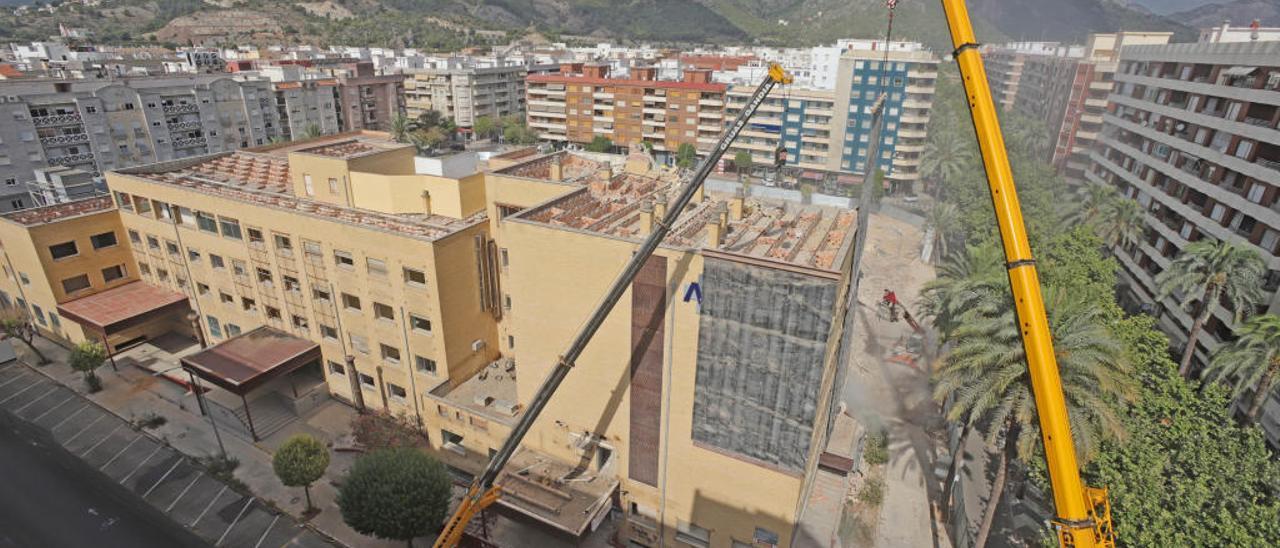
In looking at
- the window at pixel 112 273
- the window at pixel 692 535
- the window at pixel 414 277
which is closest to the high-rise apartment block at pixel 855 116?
the window at pixel 414 277

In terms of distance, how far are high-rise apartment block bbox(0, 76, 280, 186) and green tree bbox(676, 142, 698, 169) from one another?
74552 mm

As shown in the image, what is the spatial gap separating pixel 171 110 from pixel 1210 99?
12763 centimetres

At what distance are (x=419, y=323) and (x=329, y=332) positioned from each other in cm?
904

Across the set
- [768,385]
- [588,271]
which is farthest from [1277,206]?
[588,271]

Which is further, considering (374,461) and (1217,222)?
(1217,222)

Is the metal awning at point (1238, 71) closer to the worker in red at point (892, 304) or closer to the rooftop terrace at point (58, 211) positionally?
the worker in red at point (892, 304)

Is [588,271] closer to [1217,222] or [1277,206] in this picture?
[1277,206]

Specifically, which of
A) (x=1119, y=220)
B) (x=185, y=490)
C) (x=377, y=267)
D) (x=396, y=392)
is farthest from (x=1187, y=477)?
(x=185, y=490)

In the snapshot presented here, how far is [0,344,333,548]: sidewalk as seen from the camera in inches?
1256

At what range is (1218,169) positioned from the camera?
5050cm

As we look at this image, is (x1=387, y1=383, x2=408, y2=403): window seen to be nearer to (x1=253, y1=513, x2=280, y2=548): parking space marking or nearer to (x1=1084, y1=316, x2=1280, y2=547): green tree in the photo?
(x1=253, y1=513, x2=280, y2=548): parking space marking

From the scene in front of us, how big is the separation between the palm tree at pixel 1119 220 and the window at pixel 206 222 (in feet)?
258

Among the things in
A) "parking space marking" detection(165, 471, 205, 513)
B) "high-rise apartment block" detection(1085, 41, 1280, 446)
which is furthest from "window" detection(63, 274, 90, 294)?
"high-rise apartment block" detection(1085, 41, 1280, 446)

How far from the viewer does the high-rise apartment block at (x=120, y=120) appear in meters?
72.8
